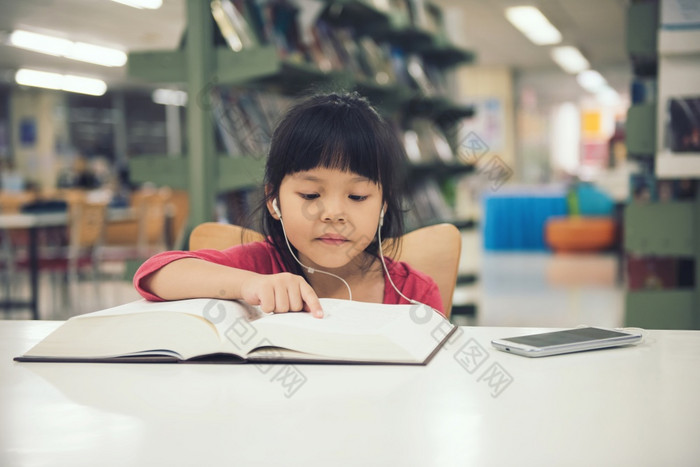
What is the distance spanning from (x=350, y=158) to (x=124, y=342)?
1.58 ft

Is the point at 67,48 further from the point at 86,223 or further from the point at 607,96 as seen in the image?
the point at 607,96

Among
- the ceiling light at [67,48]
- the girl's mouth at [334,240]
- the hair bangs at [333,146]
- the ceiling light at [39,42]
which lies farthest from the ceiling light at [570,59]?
the girl's mouth at [334,240]

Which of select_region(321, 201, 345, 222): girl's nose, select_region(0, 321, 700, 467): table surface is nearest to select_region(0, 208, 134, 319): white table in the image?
select_region(321, 201, 345, 222): girl's nose

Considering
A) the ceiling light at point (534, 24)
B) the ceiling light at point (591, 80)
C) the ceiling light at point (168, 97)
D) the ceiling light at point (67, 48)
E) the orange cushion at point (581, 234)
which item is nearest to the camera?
the ceiling light at point (67, 48)

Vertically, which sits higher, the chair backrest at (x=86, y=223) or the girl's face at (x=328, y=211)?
the girl's face at (x=328, y=211)

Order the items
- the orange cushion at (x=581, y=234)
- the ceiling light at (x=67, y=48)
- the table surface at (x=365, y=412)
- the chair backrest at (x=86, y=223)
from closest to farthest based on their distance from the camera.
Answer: the table surface at (x=365, y=412), the chair backrest at (x=86, y=223), the ceiling light at (x=67, y=48), the orange cushion at (x=581, y=234)

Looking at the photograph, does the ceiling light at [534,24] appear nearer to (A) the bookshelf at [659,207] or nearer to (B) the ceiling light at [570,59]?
(B) the ceiling light at [570,59]

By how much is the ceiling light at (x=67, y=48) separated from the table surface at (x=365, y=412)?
5704 mm

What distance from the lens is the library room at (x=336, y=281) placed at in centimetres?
57

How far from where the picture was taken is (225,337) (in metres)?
0.78

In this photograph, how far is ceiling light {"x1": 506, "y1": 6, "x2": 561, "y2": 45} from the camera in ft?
23.9

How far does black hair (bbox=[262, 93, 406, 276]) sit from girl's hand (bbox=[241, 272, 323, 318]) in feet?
0.89

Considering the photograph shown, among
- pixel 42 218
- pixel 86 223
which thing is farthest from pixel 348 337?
pixel 42 218

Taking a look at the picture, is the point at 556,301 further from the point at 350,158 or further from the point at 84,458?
the point at 84,458
